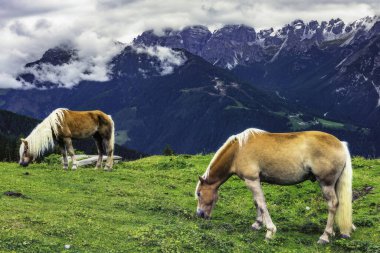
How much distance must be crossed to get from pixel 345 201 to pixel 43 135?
64.5 feet

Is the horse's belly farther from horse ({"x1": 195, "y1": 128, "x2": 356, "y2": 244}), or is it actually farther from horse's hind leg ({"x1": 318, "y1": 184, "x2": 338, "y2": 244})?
horse's hind leg ({"x1": 318, "y1": 184, "x2": 338, "y2": 244})

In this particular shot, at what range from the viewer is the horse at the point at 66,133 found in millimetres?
30219

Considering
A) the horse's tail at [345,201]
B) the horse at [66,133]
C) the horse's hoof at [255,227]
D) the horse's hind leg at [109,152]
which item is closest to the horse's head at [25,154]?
the horse at [66,133]

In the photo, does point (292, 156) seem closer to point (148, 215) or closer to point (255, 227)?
point (255, 227)

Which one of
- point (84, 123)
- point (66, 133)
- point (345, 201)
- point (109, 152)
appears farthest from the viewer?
point (109, 152)

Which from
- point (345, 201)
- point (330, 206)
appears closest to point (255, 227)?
point (330, 206)

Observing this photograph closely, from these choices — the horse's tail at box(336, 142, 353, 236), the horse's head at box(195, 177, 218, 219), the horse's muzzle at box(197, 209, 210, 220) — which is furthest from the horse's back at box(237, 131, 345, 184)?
the horse's muzzle at box(197, 209, 210, 220)

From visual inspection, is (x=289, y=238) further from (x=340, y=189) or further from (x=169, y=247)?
(x=169, y=247)

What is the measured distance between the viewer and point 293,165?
18125 millimetres

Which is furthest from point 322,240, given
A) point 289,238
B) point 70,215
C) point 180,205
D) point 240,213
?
point 70,215

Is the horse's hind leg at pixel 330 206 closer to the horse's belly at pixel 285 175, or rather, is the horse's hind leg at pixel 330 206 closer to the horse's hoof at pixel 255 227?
the horse's belly at pixel 285 175

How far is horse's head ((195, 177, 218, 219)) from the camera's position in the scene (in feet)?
63.7

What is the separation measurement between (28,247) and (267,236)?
27.0 ft

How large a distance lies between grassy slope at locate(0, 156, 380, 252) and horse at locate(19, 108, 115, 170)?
122 centimetres
